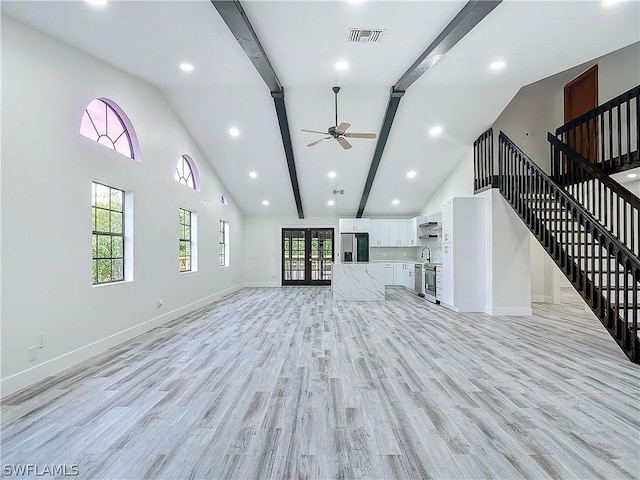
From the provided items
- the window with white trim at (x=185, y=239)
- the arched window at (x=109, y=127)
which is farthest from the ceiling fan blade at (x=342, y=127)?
the window with white trim at (x=185, y=239)

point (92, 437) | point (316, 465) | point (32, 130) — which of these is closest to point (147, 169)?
point (32, 130)

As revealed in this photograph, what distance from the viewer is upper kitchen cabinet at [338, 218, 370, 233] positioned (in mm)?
11211

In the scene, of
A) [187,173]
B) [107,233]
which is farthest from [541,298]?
[107,233]

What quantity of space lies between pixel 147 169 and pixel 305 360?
3.76 metres

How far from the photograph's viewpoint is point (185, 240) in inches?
278

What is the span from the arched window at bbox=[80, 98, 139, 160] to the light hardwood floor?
2638 mm

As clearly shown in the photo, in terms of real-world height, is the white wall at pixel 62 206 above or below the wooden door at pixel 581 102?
below

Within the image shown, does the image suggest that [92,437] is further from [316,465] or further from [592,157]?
[592,157]

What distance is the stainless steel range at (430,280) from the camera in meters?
7.95

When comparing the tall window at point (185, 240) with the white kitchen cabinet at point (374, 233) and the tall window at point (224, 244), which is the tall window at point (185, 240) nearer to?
the tall window at point (224, 244)

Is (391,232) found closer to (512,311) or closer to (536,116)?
(536,116)

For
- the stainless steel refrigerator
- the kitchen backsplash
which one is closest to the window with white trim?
the stainless steel refrigerator

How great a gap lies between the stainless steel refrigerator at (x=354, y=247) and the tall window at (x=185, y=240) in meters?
5.27

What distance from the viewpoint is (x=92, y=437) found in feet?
7.34
